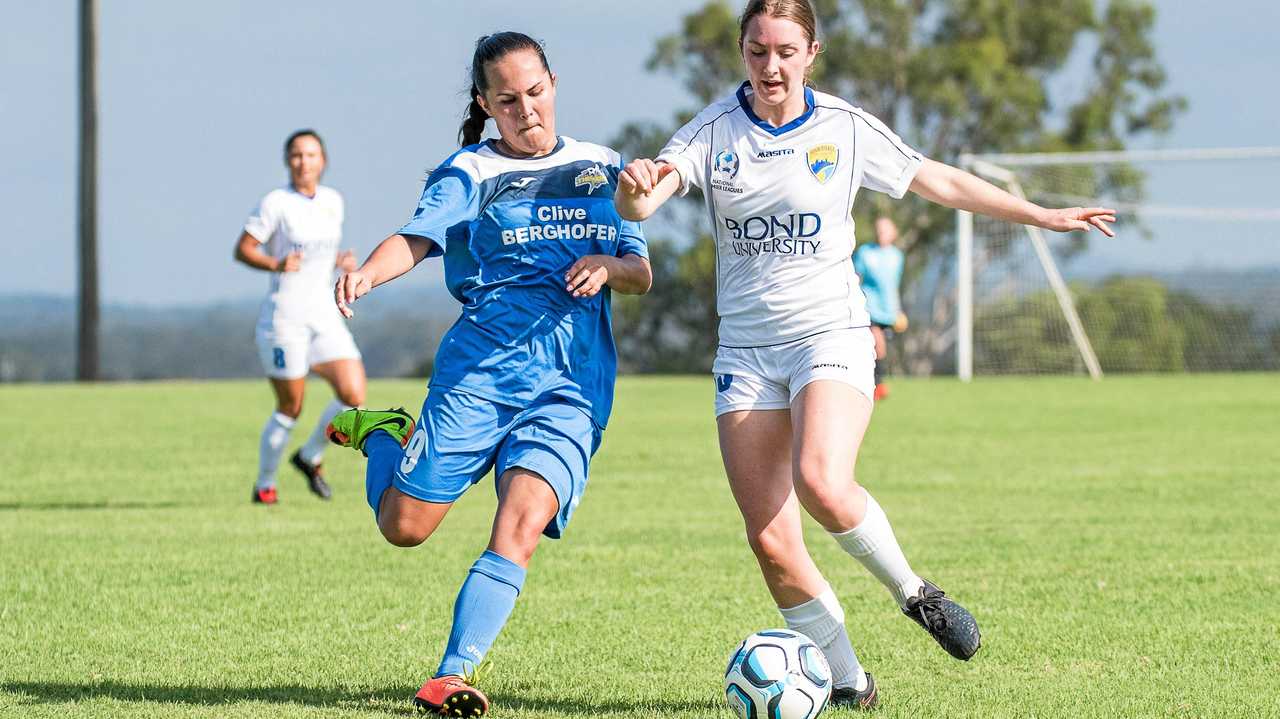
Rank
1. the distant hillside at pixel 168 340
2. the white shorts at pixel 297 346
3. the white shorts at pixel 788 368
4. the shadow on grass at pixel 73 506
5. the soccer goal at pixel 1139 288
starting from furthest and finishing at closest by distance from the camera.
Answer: the distant hillside at pixel 168 340, the soccer goal at pixel 1139 288, the white shorts at pixel 297 346, the shadow on grass at pixel 73 506, the white shorts at pixel 788 368

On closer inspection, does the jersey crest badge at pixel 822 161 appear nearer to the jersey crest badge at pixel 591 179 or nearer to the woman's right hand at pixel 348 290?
the jersey crest badge at pixel 591 179

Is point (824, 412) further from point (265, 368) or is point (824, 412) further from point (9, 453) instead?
point (9, 453)

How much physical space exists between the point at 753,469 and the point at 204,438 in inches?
488

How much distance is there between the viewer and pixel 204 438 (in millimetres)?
16312

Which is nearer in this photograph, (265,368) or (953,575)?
(953,575)

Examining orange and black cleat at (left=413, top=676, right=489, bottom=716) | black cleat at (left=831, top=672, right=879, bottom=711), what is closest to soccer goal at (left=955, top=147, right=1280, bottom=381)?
black cleat at (left=831, top=672, right=879, bottom=711)

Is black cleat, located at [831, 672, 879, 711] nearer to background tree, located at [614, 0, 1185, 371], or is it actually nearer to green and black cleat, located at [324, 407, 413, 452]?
green and black cleat, located at [324, 407, 413, 452]

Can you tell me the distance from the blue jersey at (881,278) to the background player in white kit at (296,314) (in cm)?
980

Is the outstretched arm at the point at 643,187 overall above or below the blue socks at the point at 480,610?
above

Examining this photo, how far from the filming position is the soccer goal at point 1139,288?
29.6 meters

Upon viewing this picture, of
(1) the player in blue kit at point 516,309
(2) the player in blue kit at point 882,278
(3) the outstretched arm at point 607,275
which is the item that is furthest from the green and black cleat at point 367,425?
(2) the player in blue kit at point 882,278

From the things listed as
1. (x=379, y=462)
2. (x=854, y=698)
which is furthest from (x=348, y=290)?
(x=854, y=698)

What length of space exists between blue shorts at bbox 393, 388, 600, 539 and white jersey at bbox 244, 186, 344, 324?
20.0 ft

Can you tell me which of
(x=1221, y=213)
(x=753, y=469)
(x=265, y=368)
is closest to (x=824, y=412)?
(x=753, y=469)
